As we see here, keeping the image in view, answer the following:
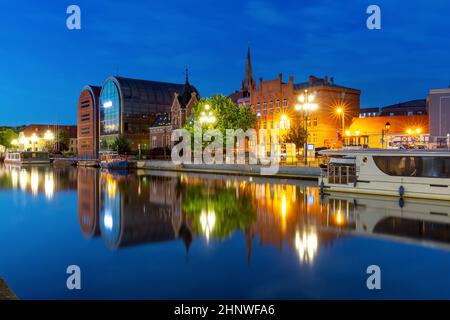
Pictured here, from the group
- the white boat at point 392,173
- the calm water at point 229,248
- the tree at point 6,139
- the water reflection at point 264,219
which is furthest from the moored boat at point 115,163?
the tree at point 6,139

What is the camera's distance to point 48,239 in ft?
59.0

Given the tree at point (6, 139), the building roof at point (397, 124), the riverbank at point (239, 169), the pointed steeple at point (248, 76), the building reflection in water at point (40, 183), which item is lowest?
the building reflection in water at point (40, 183)

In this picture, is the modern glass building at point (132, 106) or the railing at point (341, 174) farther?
the modern glass building at point (132, 106)

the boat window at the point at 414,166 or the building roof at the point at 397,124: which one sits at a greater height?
the building roof at the point at 397,124

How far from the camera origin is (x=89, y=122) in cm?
13588

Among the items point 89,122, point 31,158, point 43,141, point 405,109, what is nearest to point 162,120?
point 31,158

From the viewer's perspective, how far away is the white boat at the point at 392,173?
2839 cm

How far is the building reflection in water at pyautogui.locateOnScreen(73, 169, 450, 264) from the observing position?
17328mm

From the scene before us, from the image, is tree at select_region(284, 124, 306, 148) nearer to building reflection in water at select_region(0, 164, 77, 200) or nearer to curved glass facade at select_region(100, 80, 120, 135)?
building reflection in water at select_region(0, 164, 77, 200)

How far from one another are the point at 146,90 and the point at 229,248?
11188cm

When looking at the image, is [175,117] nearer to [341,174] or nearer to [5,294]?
[341,174]

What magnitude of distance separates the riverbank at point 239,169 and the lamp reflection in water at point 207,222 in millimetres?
22700

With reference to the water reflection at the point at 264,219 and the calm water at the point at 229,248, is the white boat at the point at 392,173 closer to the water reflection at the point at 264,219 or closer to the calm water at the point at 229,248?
the water reflection at the point at 264,219
